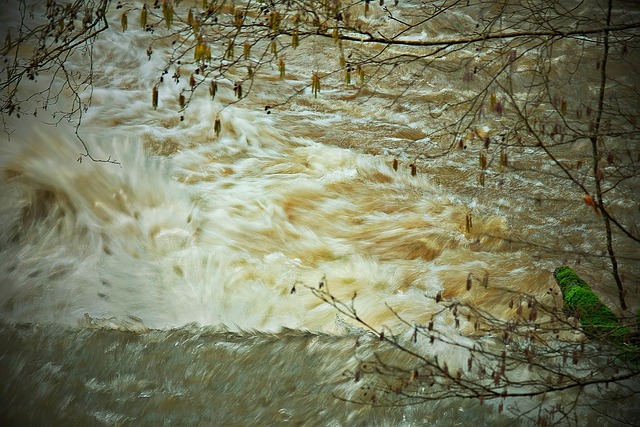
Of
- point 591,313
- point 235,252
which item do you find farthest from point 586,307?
point 235,252

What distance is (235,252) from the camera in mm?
6176

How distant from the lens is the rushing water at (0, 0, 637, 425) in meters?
4.83

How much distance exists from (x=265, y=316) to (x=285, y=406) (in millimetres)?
950

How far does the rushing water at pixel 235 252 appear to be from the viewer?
4828 millimetres

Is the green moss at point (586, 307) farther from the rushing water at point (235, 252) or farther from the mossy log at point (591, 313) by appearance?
the rushing water at point (235, 252)

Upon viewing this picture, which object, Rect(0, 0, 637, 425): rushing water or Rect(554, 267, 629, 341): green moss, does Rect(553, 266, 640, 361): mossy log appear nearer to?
Rect(554, 267, 629, 341): green moss

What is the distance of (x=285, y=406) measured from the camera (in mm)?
4672

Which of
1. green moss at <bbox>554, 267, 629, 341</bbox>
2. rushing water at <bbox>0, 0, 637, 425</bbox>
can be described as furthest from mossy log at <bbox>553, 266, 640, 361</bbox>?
rushing water at <bbox>0, 0, 637, 425</bbox>

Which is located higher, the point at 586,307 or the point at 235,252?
the point at 586,307

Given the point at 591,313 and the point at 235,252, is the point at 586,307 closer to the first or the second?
the point at 591,313

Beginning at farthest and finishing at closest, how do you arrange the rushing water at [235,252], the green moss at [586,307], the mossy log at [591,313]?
the rushing water at [235,252] → the green moss at [586,307] → the mossy log at [591,313]

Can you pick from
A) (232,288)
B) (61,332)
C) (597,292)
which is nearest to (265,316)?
(232,288)

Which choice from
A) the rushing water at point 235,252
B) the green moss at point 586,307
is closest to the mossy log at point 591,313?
the green moss at point 586,307

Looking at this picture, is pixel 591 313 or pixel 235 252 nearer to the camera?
pixel 591 313
